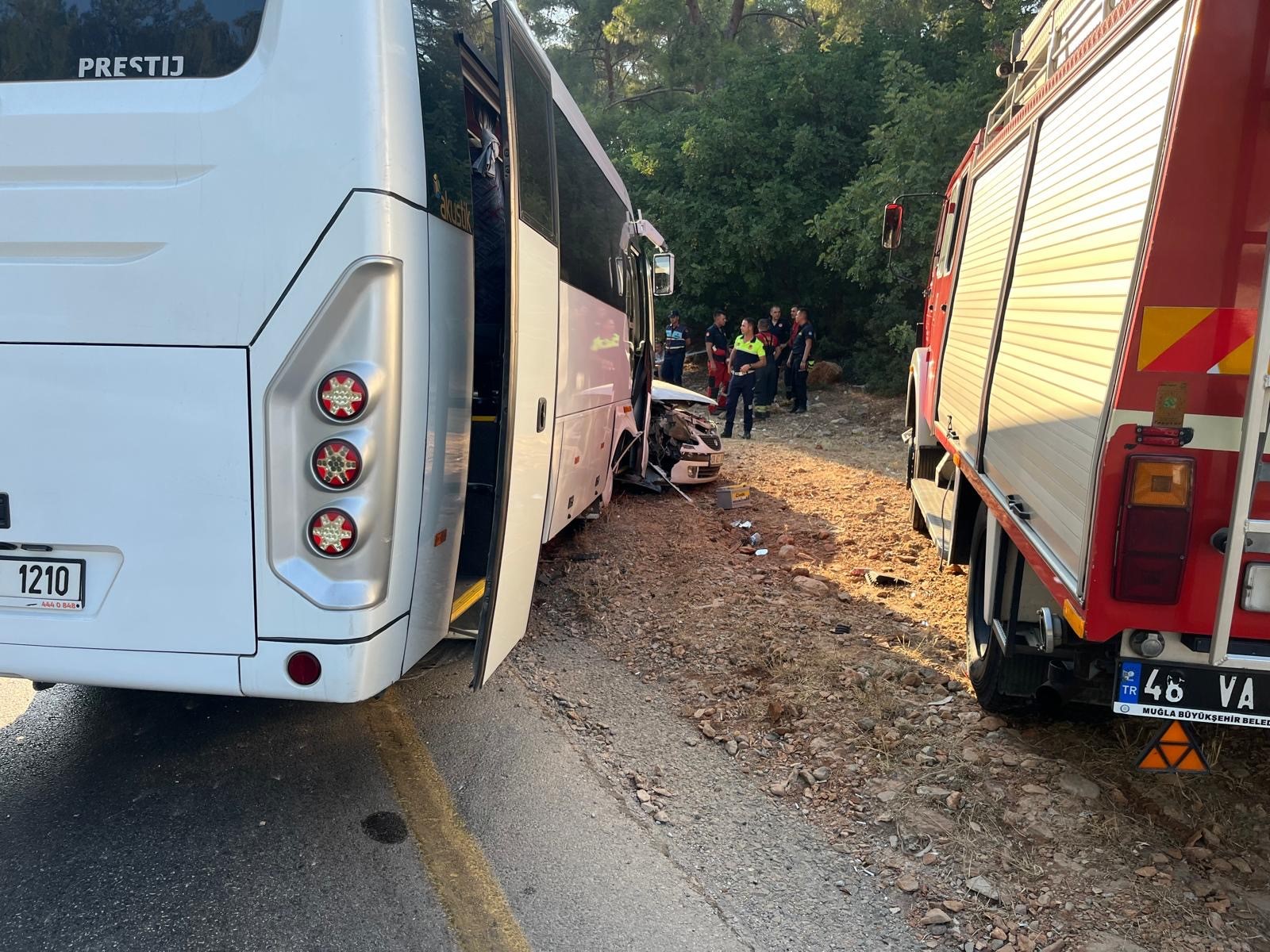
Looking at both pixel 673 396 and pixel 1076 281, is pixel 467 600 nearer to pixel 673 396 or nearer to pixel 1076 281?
pixel 1076 281

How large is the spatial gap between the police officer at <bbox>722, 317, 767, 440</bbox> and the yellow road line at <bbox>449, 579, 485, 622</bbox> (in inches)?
437

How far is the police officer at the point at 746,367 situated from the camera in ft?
47.2

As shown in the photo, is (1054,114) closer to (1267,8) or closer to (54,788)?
(1267,8)

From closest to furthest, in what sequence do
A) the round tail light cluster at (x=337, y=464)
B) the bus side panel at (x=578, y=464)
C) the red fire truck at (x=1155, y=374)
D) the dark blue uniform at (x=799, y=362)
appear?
the red fire truck at (x=1155, y=374)
the round tail light cluster at (x=337, y=464)
the bus side panel at (x=578, y=464)
the dark blue uniform at (x=799, y=362)

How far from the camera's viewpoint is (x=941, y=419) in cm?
624

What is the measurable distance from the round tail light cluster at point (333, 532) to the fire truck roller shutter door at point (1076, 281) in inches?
90.7

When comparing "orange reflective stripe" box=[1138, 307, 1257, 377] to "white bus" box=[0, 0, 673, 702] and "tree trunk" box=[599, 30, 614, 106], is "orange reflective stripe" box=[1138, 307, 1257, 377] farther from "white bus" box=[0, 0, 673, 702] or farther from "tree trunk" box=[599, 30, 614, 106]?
"tree trunk" box=[599, 30, 614, 106]

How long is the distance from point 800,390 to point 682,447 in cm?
774

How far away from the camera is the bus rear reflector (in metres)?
2.84

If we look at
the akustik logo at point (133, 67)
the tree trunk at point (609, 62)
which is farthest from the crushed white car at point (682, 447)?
the tree trunk at point (609, 62)

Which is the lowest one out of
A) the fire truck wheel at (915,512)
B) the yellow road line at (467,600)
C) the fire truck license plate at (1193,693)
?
the fire truck wheel at (915,512)

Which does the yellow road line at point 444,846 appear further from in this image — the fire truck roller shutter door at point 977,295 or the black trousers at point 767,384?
the black trousers at point 767,384

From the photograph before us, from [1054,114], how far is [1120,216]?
4.75ft

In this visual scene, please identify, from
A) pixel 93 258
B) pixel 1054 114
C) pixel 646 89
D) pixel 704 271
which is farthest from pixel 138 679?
pixel 646 89
